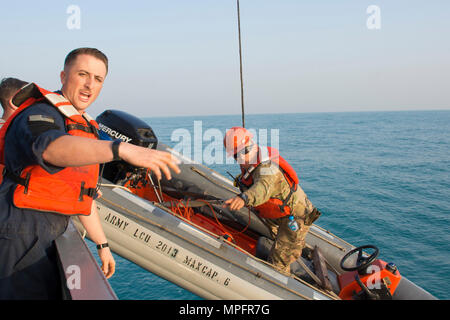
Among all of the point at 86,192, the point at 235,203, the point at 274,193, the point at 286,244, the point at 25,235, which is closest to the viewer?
the point at 25,235

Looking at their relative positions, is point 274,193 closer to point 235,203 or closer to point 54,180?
point 235,203

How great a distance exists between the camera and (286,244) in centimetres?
323

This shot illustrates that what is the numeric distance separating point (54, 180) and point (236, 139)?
1759mm

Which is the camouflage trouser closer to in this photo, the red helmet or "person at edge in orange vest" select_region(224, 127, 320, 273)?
"person at edge in orange vest" select_region(224, 127, 320, 273)

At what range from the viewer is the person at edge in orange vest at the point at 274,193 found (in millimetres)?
2809

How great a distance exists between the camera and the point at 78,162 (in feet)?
3.18

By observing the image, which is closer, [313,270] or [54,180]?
[54,180]

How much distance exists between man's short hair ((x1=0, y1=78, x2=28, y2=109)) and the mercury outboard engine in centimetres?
106

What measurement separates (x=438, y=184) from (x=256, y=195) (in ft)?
36.4

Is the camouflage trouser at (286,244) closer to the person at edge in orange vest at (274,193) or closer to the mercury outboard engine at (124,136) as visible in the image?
the person at edge in orange vest at (274,193)

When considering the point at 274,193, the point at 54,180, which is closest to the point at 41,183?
the point at 54,180

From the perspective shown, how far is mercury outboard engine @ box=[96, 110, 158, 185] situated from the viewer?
3.38 meters

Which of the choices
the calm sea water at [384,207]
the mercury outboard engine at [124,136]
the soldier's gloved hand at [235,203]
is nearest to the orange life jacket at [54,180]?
the soldier's gloved hand at [235,203]

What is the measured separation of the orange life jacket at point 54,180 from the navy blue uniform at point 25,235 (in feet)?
0.12
